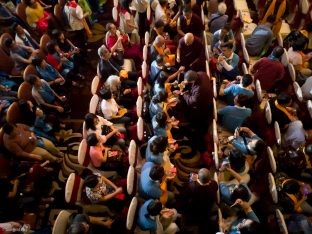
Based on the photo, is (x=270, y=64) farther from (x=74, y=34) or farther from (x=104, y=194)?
(x=74, y=34)

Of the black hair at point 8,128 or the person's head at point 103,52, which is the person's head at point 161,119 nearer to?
the person's head at point 103,52

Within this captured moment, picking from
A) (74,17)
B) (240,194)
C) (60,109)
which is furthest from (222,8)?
(240,194)

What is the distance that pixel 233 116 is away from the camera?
4.23m

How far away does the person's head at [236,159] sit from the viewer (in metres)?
3.52

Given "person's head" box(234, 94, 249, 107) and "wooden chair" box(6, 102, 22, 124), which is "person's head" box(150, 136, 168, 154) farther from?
"wooden chair" box(6, 102, 22, 124)

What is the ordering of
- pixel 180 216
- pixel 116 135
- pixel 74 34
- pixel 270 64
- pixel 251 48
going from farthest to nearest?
pixel 74 34
pixel 251 48
pixel 270 64
pixel 116 135
pixel 180 216

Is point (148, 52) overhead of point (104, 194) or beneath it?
overhead

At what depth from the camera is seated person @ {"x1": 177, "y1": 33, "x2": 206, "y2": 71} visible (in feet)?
16.0

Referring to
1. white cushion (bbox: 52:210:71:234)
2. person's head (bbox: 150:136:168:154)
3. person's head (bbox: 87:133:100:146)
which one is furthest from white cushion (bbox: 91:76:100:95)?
white cushion (bbox: 52:210:71:234)

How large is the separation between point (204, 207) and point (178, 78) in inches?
79.5

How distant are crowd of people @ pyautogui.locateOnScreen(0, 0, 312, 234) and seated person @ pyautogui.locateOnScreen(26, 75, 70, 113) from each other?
0.02m

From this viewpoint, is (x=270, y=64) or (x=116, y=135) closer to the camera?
(x=116, y=135)

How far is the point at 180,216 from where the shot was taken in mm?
3902

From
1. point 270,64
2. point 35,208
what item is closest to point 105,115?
point 35,208
